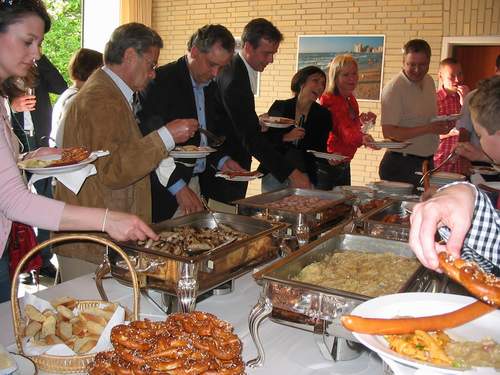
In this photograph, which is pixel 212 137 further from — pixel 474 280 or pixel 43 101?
pixel 474 280

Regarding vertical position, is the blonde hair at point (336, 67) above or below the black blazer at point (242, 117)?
above

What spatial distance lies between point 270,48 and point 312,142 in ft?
2.61

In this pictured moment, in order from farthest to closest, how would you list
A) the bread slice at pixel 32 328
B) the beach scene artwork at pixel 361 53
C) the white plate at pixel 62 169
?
the beach scene artwork at pixel 361 53, the white plate at pixel 62 169, the bread slice at pixel 32 328

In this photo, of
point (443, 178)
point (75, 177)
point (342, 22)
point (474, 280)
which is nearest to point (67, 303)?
point (75, 177)

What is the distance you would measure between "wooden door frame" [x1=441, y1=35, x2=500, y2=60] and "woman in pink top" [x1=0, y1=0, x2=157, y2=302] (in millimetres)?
4771

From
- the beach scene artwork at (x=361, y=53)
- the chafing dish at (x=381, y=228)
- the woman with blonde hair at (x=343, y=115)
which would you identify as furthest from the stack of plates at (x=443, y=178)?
Result: the beach scene artwork at (x=361, y=53)

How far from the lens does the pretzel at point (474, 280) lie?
700mm

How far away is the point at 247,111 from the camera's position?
9.93 ft

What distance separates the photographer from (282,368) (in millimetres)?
1238

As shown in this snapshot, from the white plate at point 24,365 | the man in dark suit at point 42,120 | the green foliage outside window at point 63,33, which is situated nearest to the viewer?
the white plate at point 24,365

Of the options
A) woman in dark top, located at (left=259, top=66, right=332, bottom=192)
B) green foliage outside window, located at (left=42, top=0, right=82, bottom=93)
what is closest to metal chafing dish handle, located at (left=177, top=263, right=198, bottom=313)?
woman in dark top, located at (left=259, top=66, right=332, bottom=192)

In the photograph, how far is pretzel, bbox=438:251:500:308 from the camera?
700 mm

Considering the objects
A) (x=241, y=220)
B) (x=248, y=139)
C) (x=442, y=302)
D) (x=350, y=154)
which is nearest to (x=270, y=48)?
(x=248, y=139)

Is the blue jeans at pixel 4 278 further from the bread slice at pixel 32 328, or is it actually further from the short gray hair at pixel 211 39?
the short gray hair at pixel 211 39
